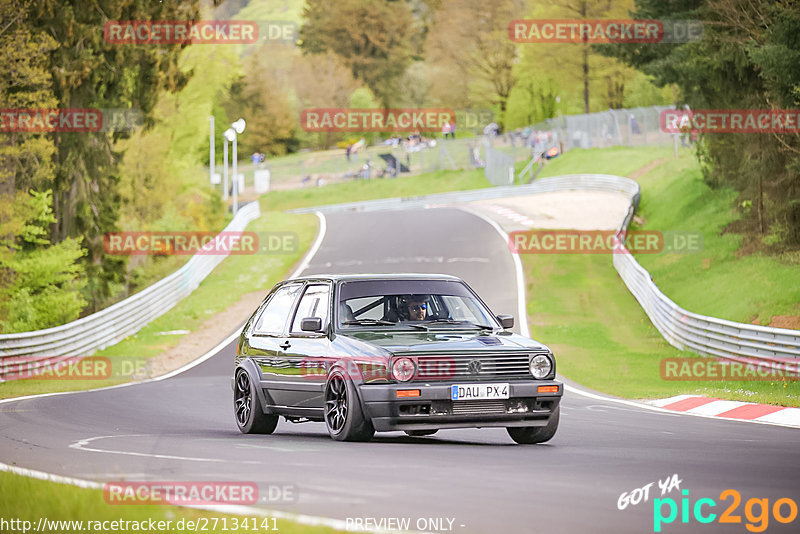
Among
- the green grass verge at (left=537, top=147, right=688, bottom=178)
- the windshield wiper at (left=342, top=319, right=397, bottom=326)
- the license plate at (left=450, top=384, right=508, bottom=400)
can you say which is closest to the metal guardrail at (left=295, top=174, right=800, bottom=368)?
the windshield wiper at (left=342, top=319, right=397, bottom=326)

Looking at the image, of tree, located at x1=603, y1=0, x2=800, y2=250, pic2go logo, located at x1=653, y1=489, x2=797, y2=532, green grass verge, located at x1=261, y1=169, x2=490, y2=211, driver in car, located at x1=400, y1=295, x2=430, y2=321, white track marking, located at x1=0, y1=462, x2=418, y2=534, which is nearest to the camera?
white track marking, located at x1=0, y1=462, x2=418, y2=534

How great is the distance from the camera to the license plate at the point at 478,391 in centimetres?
1112

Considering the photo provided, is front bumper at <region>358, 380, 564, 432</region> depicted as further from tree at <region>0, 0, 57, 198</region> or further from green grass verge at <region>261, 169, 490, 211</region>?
green grass verge at <region>261, 169, 490, 211</region>

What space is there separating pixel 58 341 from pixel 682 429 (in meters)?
17.1

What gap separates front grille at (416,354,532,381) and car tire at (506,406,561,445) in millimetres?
534

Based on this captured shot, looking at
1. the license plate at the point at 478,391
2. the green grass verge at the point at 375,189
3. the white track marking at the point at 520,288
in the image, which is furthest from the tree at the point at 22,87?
the green grass verge at the point at 375,189

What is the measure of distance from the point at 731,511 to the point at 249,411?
683cm

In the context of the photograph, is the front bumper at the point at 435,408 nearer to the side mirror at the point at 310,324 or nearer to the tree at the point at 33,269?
the side mirror at the point at 310,324

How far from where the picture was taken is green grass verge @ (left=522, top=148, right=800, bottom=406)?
2088 cm

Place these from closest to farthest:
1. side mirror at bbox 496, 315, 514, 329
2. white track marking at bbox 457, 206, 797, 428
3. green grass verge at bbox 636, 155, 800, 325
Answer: side mirror at bbox 496, 315, 514, 329 < white track marking at bbox 457, 206, 797, 428 < green grass verge at bbox 636, 155, 800, 325

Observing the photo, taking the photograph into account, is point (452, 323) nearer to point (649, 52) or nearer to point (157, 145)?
point (649, 52)

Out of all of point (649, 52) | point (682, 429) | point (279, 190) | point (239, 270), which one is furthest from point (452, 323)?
point (279, 190)
